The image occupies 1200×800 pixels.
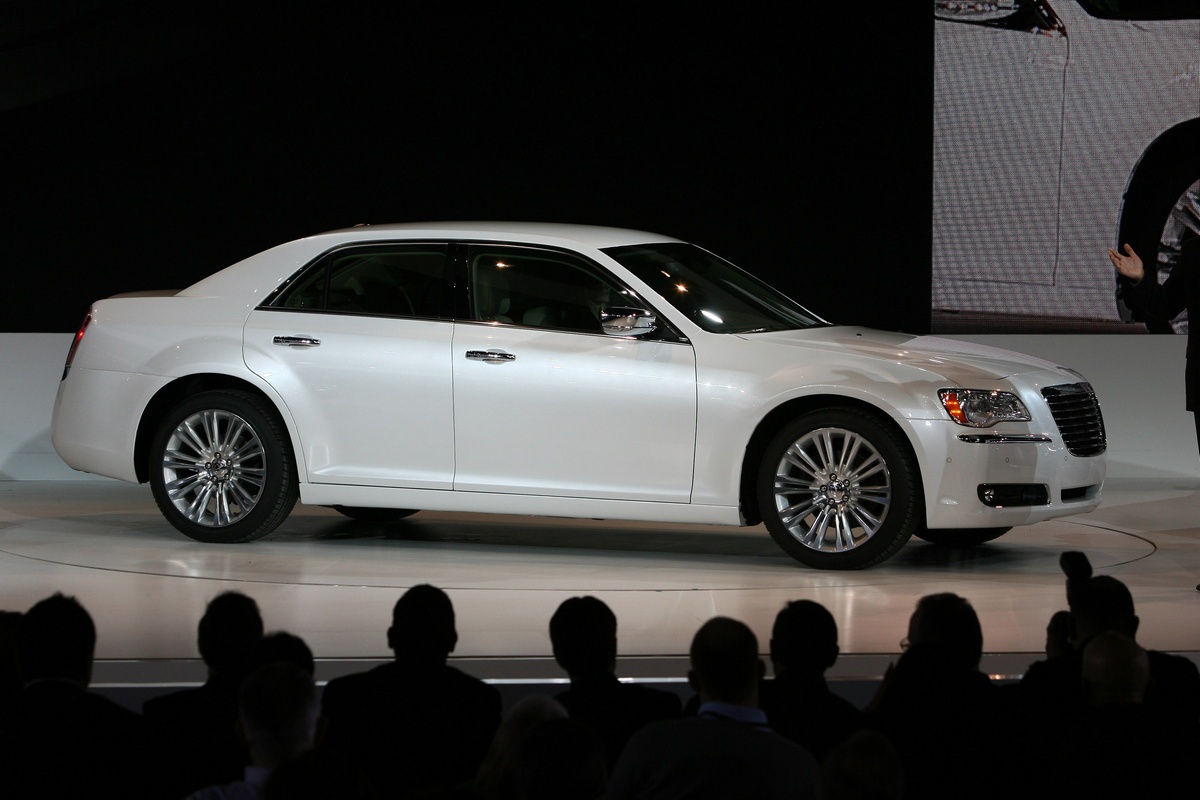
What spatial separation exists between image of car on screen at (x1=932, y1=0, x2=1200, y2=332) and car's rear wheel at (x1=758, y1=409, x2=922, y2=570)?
463 centimetres

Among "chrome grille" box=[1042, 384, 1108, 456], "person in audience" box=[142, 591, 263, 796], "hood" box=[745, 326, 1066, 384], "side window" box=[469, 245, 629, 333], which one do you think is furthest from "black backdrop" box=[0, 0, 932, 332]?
"person in audience" box=[142, 591, 263, 796]

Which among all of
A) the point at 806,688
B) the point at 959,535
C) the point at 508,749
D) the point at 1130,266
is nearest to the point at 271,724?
the point at 508,749

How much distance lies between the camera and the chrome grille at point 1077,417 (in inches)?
293

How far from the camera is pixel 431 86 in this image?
1167cm

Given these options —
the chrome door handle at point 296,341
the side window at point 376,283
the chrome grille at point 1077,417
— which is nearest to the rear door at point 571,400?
the side window at point 376,283

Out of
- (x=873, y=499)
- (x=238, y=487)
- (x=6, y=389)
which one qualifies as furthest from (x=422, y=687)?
(x=6, y=389)

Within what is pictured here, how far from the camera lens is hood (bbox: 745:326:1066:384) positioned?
7.34 metres

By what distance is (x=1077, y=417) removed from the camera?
7590 mm

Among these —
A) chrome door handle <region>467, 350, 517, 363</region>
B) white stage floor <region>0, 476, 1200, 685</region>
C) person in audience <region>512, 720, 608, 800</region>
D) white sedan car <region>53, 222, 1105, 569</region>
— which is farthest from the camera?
chrome door handle <region>467, 350, 517, 363</region>

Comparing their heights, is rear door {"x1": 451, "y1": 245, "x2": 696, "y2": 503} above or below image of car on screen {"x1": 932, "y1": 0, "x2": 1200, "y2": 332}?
below

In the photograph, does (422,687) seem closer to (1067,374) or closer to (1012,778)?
(1012,778)

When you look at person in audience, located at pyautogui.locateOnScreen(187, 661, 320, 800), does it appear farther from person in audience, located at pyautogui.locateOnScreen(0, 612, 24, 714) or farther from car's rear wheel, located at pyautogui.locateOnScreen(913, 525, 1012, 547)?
car's rear wheel, located at pyautogui.locateOnScreen(913, 525, 1012, 547)

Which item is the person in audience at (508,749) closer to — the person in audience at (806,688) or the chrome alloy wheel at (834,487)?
the person in audience at (806,688)

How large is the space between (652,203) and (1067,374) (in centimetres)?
463
